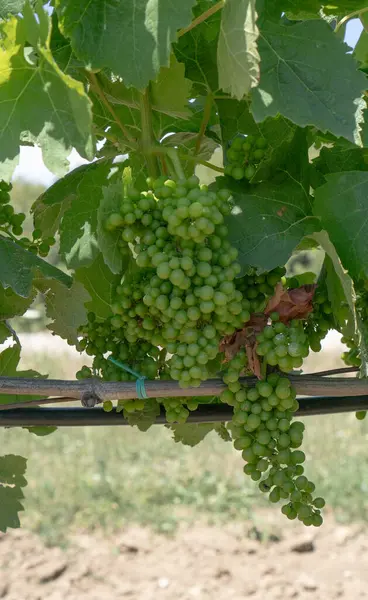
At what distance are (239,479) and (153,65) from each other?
426 centimetres

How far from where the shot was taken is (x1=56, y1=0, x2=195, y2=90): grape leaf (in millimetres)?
892

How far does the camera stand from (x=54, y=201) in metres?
1.33

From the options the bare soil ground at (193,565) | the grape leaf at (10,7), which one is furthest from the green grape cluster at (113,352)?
the bare soil ground at (193,565)

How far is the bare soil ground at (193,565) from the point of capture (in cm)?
362

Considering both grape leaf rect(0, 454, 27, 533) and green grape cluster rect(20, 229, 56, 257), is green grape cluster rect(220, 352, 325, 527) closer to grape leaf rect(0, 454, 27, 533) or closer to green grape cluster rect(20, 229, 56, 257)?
green grape cluster rect(20, 229, 56, 257)

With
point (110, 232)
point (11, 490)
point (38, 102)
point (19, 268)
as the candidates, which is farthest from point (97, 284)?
point (11, 490)

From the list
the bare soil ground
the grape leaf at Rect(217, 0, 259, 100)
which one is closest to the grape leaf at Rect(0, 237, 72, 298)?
the grape leaf at Rect(217, 0, 259, 100)

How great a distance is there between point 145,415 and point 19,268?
1.04 feet

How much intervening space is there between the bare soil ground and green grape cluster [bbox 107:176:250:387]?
2.93 metres

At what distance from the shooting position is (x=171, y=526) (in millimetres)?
4324

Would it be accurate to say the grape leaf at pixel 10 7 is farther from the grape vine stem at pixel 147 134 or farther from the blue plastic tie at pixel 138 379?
the blue plastic tie at pixel 138 379

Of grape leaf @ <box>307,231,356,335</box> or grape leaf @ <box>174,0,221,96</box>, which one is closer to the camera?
grape leaf @ <box>307,231,356,335</box>

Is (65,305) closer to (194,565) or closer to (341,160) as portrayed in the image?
(341,160)

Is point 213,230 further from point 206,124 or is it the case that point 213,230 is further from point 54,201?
point 54,201
